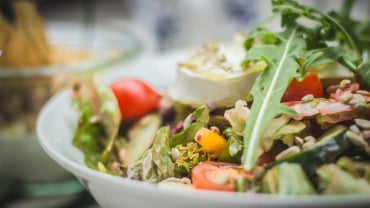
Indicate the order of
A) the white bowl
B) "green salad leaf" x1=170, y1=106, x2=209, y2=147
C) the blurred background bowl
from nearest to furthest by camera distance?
the white bowl → "green salad leaf" x1=170, y1=106, x2=209, y2=147 → the blurred background bowl

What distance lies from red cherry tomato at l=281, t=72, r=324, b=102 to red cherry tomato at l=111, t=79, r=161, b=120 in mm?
287

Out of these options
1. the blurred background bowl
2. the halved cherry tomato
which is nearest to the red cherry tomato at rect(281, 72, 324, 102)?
the halved cherry tomato

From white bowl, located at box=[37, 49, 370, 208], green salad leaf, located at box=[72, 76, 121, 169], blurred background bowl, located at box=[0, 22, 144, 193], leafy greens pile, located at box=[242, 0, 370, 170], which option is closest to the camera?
white bowl, located at box=[37, 49, 370, 208]

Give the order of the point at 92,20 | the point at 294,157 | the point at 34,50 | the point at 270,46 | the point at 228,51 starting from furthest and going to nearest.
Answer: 1. the point at 92,20
2. the point at 34,50
3. the point at 228,51
4. the point at 270,46
5. the point at 294,157

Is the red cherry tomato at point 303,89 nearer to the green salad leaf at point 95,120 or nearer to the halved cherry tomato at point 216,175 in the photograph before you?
the halved cherry tomato at point 216,175

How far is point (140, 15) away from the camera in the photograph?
155 cm

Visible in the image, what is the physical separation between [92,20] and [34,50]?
1.19 m

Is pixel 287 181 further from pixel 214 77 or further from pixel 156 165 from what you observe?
pixel 214 77

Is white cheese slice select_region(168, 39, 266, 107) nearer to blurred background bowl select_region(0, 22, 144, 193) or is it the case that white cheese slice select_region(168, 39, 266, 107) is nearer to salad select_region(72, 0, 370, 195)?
salad select_region(72, 0, 370, 195)

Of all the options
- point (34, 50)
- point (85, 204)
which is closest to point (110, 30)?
point (34, 50)

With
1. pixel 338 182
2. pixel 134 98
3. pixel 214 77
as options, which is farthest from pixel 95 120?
pixel 338 182

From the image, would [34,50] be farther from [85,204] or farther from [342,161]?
[342,161]

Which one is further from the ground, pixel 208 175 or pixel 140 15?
pixel 208 175

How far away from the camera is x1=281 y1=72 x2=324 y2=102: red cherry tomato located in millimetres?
722
